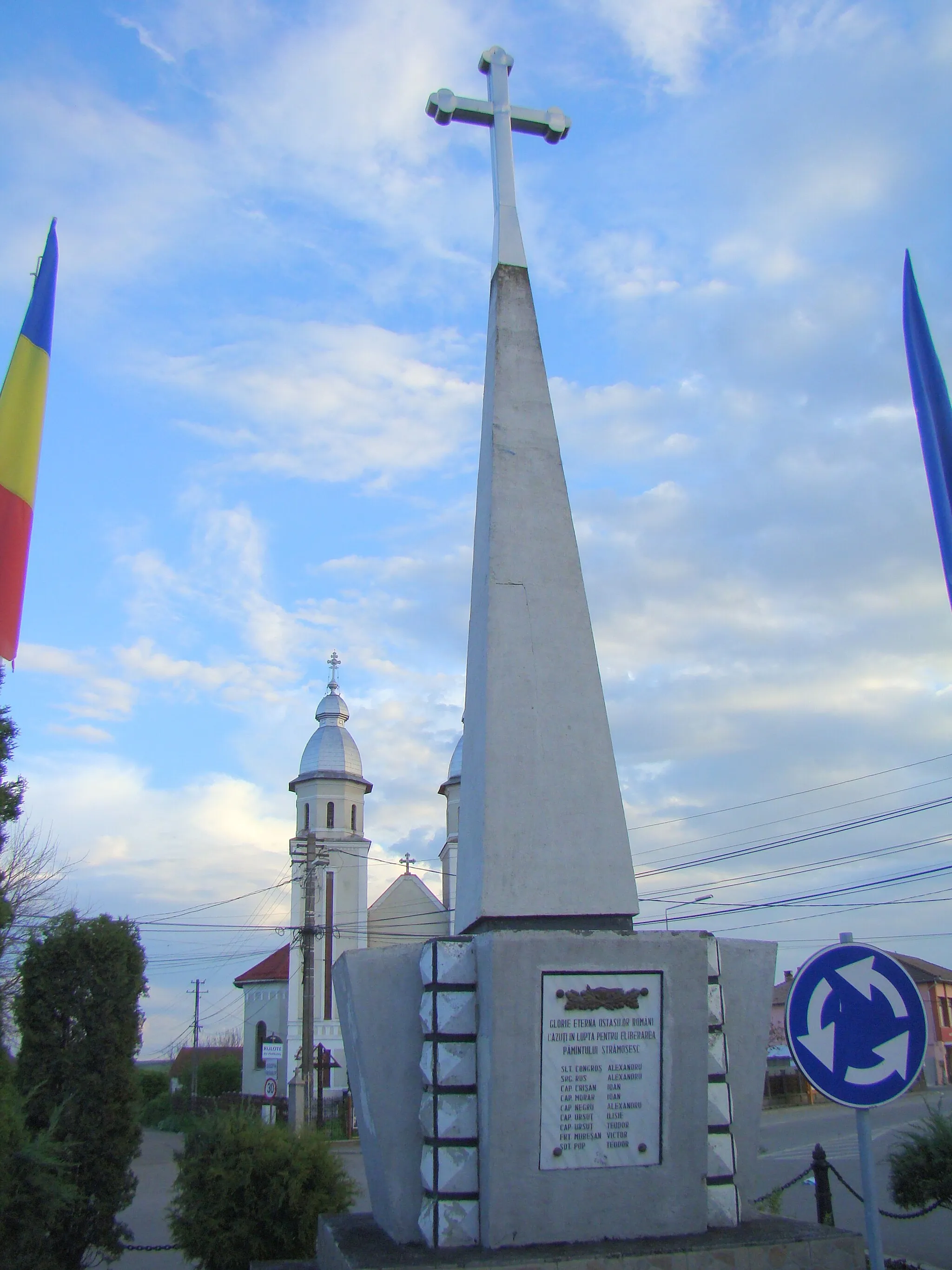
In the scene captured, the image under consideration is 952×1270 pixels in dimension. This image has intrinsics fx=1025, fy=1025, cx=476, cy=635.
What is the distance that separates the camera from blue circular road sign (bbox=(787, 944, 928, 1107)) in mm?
3443

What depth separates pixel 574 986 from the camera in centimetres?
523

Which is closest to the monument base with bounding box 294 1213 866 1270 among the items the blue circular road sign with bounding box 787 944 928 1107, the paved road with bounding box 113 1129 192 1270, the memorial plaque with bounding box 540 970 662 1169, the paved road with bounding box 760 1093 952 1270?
the memorial plaque with bounding box 540 970 662 1169

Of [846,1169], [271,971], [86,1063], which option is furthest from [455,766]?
[86,1063]

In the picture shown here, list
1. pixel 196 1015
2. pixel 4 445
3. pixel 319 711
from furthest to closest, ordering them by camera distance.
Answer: pixel 196 1015 → pixel 319 711 → pixel 4 445

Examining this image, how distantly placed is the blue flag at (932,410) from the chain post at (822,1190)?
165 inches

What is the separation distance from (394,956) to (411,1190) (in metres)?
1.17

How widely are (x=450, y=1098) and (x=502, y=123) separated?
21.9 ft

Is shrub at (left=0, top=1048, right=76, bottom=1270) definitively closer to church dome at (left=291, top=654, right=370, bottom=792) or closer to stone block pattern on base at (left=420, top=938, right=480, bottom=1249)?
stone block pattern on base at (left=420, top=938, right=480, bottom=1249)

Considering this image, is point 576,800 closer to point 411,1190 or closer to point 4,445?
point 411,1190

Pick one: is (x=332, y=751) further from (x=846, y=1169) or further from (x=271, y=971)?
(x=846, y=1169)

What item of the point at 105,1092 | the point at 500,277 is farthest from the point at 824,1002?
the point at 105,1092

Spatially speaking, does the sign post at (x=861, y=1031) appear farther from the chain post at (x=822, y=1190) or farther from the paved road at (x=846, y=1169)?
the paved road at (x=846, y=1169)

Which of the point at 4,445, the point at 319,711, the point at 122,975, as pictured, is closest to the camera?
the point at 4,445

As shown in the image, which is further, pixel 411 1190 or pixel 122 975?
pixel 122 975
